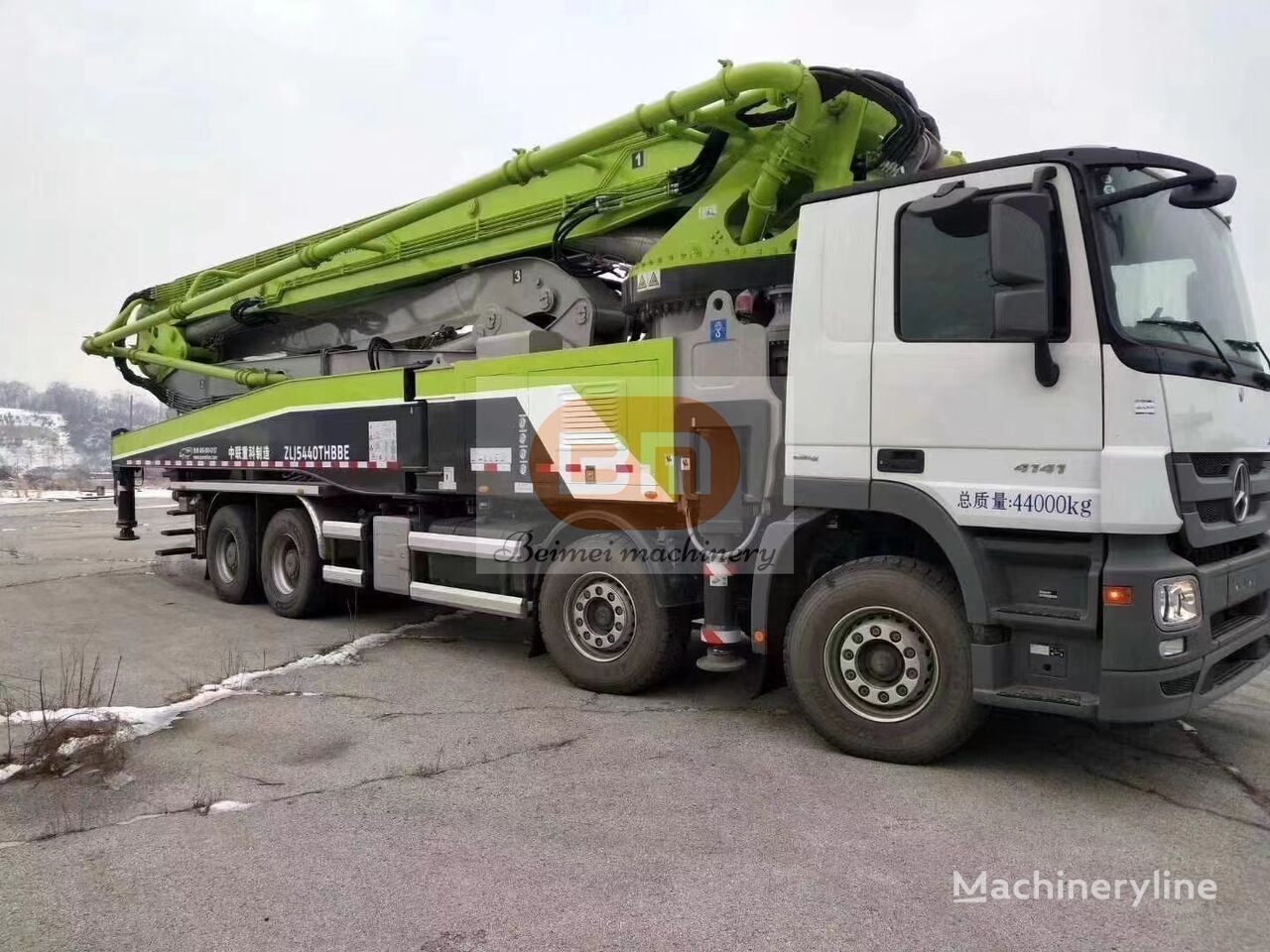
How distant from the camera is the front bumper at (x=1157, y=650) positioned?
11.9 ft

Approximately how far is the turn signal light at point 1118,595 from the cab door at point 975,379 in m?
0.26

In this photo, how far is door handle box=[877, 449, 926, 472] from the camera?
13.7 ft

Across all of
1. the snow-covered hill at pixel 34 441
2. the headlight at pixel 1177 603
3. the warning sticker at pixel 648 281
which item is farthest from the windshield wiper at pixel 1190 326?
the snow-covered hill at pixel 34 441

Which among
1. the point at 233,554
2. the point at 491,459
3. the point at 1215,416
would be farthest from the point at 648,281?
the point at 233,554

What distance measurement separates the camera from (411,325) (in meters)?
8.52

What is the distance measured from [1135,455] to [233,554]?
27.9ft

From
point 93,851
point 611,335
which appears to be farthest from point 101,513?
point 93,851

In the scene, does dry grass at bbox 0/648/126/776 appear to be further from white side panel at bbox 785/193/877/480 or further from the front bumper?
the front bumper

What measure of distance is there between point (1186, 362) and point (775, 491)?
201cm

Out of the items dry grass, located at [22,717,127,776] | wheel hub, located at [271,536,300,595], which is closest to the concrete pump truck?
wheel hub, located at [271,536,300,595]

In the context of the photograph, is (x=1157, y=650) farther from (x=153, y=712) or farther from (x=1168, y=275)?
(x=153, y=712)

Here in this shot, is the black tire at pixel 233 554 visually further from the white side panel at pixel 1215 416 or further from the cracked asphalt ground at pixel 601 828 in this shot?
the white side panel at pixel 1215 416

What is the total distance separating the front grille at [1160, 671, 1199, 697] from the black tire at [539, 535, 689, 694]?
2.57 meters

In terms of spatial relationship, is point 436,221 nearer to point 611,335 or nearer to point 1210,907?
point 611,335
